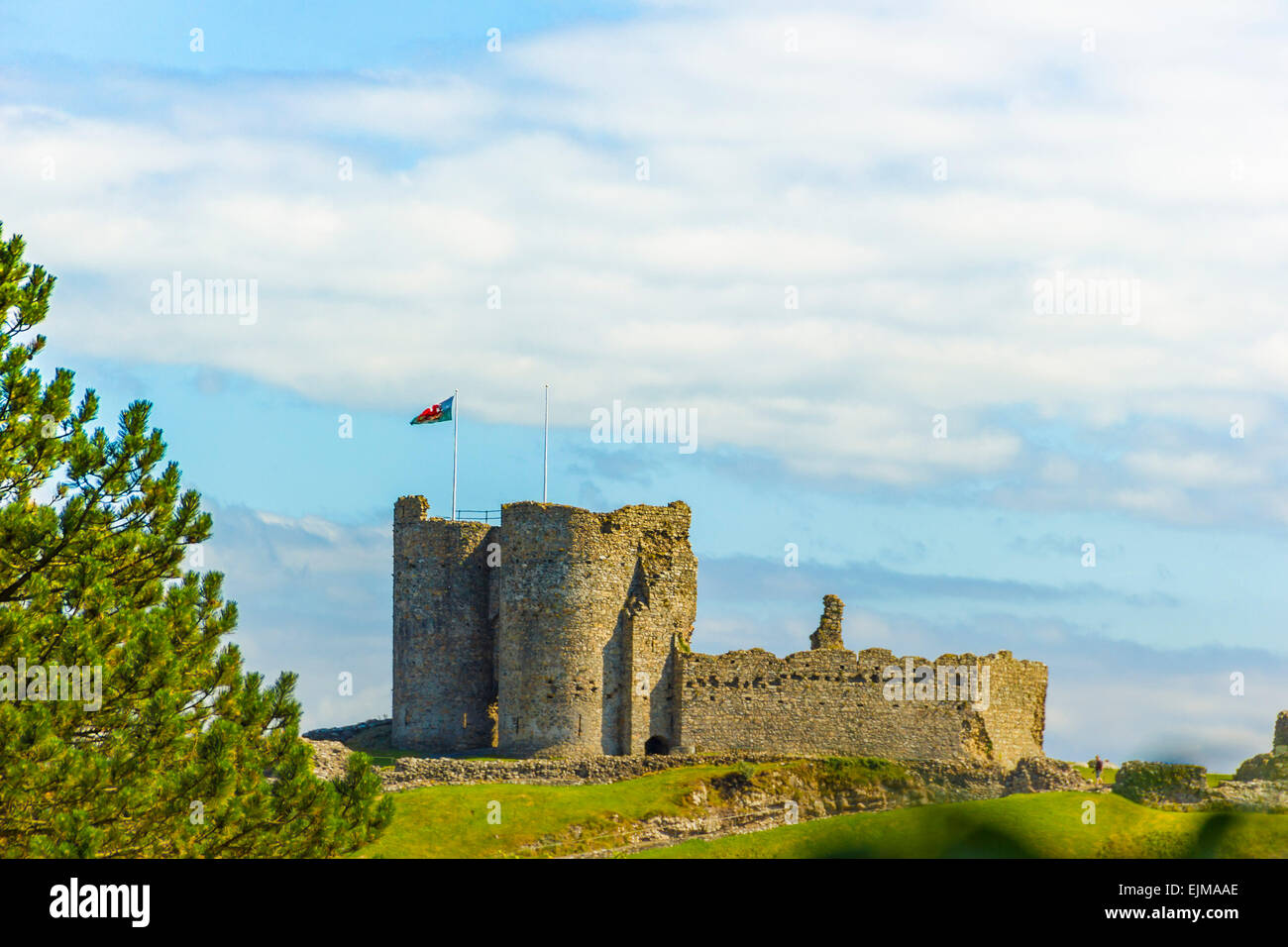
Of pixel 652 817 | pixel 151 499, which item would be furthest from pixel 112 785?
pixel 652 817

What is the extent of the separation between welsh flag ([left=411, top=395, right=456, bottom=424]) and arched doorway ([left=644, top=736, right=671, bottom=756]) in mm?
15762

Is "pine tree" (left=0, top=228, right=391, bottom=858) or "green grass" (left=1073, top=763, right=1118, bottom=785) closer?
"pine tree" (left=0, top=228, right=391, bottom=858)

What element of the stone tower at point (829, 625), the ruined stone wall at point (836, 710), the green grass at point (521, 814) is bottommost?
the green grass at point (521, 814)

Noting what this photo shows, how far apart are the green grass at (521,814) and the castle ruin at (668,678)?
4.53m

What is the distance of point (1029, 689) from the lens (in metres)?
59.8

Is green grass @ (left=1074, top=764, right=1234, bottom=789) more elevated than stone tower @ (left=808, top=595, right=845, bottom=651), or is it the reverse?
stone tower @ (left=808, top=595, right=845, bottom=651)

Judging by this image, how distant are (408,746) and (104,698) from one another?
3120cm

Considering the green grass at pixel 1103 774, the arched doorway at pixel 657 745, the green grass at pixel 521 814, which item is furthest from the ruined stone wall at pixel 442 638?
the green grass at pixel 1103 774

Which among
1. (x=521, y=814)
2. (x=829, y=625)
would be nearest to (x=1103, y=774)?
(x=829, y=625)

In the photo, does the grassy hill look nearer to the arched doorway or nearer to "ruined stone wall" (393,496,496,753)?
the arched doorway

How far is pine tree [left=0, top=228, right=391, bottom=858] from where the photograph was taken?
29.2 m

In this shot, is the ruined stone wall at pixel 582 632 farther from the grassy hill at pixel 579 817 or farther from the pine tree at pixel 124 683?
the pine tree at pixel 124 683

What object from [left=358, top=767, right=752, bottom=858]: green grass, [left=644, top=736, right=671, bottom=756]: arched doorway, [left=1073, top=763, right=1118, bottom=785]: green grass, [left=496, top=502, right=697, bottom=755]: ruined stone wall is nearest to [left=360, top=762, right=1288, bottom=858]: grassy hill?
[left=358, top=767, right=752, bottom=858]: green grass

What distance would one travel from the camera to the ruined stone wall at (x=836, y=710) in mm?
57688
